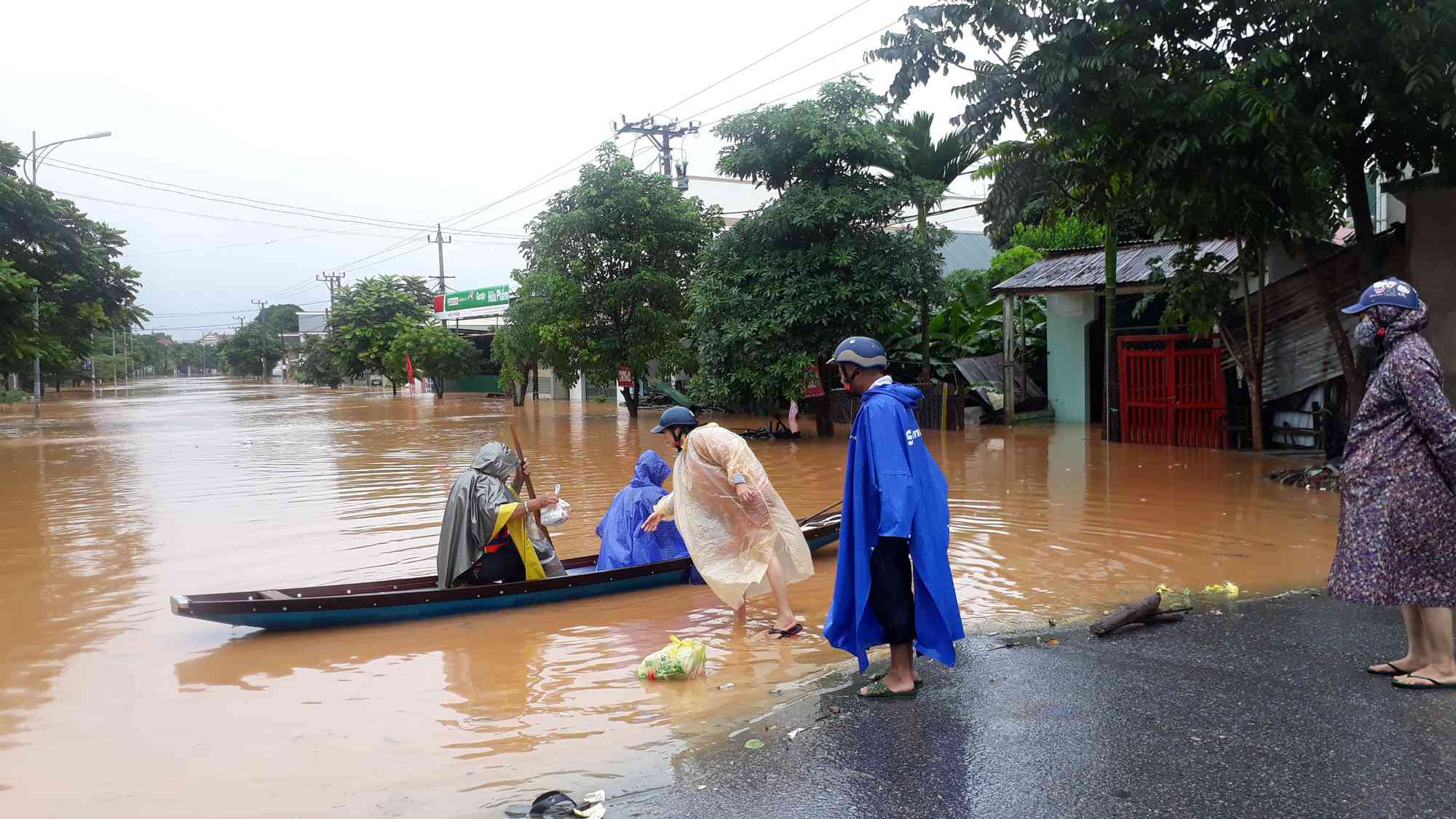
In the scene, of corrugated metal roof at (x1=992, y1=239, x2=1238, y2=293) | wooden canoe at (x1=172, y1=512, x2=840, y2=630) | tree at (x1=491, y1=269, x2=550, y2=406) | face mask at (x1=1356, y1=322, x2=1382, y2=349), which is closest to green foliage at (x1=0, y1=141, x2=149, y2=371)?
tree at (x1=491, y1=269, x2=550, y2=406)

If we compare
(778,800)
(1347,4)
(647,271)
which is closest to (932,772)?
(778,800)

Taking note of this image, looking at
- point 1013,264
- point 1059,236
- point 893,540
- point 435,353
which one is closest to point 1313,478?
point 893,540

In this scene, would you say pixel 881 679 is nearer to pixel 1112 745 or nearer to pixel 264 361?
pixel 1112 745

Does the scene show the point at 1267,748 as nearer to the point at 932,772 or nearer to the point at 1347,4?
the point at 932,772

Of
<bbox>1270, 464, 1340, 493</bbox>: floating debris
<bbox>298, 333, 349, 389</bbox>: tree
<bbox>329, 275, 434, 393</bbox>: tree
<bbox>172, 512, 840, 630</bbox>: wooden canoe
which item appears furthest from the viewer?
<bbox>298, 333, 349, 389</bbox>: tree

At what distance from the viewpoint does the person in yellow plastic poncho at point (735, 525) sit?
22.6ft

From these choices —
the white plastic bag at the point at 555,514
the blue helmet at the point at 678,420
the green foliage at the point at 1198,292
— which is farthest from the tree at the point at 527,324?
the blue helmet at the point at 678,420

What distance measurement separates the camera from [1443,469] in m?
4.66

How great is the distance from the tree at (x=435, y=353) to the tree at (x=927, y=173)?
3174 centimetres

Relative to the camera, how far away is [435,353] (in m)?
50.2

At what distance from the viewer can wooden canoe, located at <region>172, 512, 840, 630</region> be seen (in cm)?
676

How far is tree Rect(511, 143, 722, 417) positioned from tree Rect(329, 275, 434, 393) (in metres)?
31.7

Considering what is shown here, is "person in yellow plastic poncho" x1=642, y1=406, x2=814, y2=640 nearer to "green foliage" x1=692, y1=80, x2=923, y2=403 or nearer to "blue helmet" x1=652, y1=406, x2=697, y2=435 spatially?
"blue helmet" x1=652, y1=406, x2=697, y2=435

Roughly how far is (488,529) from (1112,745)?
180 inches
